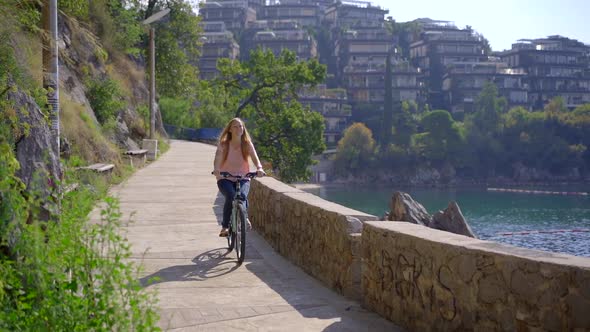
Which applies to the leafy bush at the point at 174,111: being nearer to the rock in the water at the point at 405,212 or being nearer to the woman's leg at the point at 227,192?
the rock in the water at the point at 405,212

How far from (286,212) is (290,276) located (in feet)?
4.33

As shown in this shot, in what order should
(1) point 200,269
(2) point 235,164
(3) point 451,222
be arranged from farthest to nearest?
1. (3) point 451,222
2. (2) point 235,164
3. (1) point 200,269

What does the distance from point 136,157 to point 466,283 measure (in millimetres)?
20062

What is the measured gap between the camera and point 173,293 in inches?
290

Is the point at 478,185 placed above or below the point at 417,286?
below

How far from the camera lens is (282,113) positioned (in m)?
50.7

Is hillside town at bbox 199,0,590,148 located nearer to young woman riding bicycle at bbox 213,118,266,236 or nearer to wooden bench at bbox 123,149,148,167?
wooden bench at bbox 123,149,148,167

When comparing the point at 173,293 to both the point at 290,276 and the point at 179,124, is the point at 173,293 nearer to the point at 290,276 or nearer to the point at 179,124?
the point at 290,276

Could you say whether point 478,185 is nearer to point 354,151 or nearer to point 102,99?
point 354,151

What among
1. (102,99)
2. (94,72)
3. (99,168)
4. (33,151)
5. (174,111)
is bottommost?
(99,168)

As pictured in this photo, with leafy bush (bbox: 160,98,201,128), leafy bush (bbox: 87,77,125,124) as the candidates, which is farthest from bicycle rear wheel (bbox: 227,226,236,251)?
leafy bush (bbox: 160,98,201,128)

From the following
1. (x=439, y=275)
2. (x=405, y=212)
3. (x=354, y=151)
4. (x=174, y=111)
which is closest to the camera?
(x=439, y=275)

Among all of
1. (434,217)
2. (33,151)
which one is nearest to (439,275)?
(33,151)

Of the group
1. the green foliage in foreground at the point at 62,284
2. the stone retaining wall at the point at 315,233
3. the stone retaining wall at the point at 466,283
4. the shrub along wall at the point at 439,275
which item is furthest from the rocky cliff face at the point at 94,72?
the green foliage in foreground at the point at 62,284
